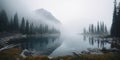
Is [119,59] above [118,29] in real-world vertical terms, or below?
below

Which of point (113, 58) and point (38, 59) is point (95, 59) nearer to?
point (113, 58)

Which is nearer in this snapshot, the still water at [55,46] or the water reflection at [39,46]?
the still water at [55,46]

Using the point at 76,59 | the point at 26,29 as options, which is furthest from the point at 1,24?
the point at 76,59

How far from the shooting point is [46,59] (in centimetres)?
2880

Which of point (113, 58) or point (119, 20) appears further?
point (119, 20)

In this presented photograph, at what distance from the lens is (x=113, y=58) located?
2744cm

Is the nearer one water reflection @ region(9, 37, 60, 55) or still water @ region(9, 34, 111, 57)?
still water @ region(9, 34, 111, 57)

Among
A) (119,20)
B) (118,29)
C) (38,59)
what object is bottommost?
(38,59)

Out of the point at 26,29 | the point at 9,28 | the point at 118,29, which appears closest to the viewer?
the point at 118,29

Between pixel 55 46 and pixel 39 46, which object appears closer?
pixel 39 46

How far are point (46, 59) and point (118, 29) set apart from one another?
59606 millimetres

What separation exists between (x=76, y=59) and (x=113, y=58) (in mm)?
8506

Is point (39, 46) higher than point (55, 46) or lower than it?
higher

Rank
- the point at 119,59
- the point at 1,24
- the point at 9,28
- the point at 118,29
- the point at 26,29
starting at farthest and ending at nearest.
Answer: the point at 26,29 → the point at 9,28 → the point at 1,24 → the point at 118,29 → the point at 119,59
